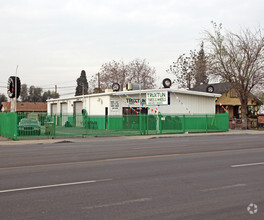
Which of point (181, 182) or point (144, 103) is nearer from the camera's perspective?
point (181, 182)

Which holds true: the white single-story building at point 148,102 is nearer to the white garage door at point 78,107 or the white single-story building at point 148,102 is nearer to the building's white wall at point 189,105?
the building's white wall at point 189,105

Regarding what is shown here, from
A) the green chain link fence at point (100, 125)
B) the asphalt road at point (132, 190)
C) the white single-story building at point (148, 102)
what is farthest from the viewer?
the white single-story building at point (148, 102)

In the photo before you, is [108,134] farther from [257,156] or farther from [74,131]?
[257,156]

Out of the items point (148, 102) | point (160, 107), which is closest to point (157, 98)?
point (148, 102)

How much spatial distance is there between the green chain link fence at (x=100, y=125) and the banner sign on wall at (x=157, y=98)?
A: 6.74 ft

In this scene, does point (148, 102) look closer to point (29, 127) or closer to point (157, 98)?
point (157, 98)

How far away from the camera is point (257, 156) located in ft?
43.1

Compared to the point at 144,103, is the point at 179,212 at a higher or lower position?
lower

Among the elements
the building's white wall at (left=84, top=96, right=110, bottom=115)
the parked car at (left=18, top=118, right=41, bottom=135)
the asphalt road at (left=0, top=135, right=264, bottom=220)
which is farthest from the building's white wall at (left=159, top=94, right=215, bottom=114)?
the asphalt road at (left=0, top=135, right=264, bottom=220)

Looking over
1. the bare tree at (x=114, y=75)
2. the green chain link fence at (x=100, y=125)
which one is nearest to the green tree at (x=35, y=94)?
the bare tree at (x=114, y=75)

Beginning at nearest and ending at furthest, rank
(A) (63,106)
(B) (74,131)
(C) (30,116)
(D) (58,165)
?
(D) (58,165) < (C) (30,116) < (B) (74,131) < (A) (63,106)

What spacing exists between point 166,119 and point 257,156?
1757 cm

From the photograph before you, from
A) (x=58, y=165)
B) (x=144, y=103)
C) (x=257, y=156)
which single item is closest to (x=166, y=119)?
(x=144, y=103)

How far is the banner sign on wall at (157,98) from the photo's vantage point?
104 ft
